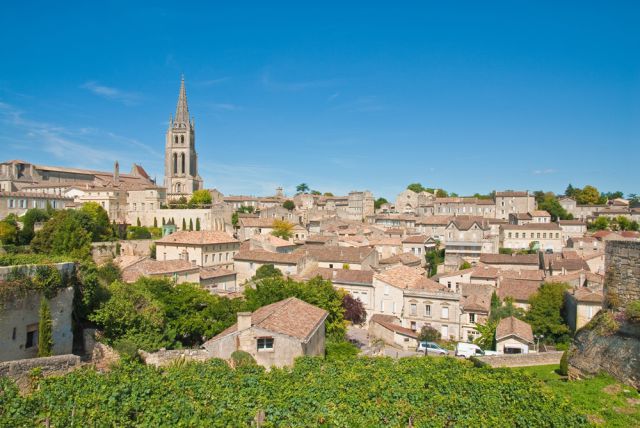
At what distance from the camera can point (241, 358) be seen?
18.0 metres

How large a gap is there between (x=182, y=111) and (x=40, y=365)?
91.4 meters

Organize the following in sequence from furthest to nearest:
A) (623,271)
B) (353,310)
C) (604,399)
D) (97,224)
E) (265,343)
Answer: (97,224)
(353,310)
(265,343)
(623,271)
(604,399)

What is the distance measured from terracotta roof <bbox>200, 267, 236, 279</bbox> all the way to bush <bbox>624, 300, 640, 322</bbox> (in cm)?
3394

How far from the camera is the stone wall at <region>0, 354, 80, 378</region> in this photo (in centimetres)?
1329

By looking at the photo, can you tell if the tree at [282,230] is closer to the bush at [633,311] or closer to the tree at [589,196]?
the bush at [633,311]

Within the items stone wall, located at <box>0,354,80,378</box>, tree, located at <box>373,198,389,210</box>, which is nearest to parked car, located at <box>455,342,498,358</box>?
stone wall, located at <box>0,354,80,378</box>

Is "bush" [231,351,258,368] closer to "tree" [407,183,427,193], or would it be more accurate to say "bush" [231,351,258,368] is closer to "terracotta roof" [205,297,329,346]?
"terracotta roof" [205,297,329,346]

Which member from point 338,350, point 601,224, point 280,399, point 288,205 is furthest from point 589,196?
point 280,399

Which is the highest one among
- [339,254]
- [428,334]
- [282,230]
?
[282,230]

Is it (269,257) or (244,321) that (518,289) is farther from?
(244,321)

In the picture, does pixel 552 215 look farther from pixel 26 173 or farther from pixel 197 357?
pixel 26 173

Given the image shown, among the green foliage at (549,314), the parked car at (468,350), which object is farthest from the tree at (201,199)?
the parked car at (468,350)

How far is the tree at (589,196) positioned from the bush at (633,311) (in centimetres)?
9675

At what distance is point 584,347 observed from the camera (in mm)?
16141
